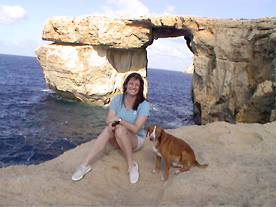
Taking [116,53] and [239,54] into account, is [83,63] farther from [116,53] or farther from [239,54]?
[239,54]

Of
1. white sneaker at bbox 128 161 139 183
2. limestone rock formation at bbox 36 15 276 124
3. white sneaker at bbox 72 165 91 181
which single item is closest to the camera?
white sneaker at bbox 72 165 91 181

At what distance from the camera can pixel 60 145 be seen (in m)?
12.0

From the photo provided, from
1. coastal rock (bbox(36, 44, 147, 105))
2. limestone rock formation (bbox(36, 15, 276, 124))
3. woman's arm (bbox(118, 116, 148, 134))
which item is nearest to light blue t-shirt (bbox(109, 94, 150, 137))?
woman's arm (bbox(118, 116, 148, 134))

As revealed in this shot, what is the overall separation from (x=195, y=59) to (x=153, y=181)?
1355 centimetres

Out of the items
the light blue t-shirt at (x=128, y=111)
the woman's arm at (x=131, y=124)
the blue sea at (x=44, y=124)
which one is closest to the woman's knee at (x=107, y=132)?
the woman's arm at (x=131, y=124)

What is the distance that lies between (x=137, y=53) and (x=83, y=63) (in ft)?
19.2

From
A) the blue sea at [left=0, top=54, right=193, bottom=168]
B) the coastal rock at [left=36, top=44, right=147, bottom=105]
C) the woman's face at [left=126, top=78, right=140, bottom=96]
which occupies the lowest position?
the blue sea at [left=0, top=54, right=193, bottom=168]

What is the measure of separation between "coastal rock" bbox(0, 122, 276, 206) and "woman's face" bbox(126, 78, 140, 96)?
4.88ft

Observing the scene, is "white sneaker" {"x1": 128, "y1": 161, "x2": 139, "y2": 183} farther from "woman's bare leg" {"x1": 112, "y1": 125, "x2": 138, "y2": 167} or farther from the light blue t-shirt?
the light blue t-shirt

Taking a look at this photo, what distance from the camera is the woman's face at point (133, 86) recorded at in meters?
4.59

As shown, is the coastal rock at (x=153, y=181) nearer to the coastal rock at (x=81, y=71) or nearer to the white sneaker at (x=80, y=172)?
the white sneaker at (x=80, y=172)

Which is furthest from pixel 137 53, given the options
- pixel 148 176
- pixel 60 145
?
pixel 148 176

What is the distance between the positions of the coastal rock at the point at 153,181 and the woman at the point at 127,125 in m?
0.23

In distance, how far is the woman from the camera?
4336mm
